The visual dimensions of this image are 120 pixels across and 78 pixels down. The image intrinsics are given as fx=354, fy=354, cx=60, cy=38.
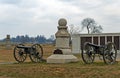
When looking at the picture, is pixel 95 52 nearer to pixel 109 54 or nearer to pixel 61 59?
pixel 109 54

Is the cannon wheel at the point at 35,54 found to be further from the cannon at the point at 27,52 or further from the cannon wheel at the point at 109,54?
the cannon wheel at the point at 109,54

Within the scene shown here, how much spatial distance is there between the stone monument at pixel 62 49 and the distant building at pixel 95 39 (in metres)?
22.9

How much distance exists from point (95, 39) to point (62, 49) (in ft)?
84.1

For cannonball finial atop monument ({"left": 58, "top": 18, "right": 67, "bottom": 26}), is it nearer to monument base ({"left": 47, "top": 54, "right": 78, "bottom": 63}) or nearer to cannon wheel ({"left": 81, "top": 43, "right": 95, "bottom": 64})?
monument base ({"left": 47, "top": 54, "right": 78, "bottom": 63})

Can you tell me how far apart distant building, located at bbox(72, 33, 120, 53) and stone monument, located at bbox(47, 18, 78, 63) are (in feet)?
75.3

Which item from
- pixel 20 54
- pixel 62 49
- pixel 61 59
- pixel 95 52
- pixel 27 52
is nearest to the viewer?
pixel 95 52

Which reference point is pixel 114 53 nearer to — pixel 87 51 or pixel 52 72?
pixel 87 51

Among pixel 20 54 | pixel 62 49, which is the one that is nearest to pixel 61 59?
pixel 62 49

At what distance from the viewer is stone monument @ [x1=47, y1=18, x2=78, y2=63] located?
21477 millimetres

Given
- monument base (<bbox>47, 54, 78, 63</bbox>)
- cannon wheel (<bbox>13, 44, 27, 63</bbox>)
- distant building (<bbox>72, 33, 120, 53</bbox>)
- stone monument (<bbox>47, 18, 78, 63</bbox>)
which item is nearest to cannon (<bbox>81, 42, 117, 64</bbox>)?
monument base (<bbox>47, 54, 78, 63</bbox>)

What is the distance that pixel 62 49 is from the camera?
21844mm

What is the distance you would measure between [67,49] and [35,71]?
4897mm

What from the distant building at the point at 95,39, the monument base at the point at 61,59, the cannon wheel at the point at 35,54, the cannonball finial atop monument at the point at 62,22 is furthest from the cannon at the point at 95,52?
the distant building at the point at 95,39

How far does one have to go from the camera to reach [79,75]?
16125mm
